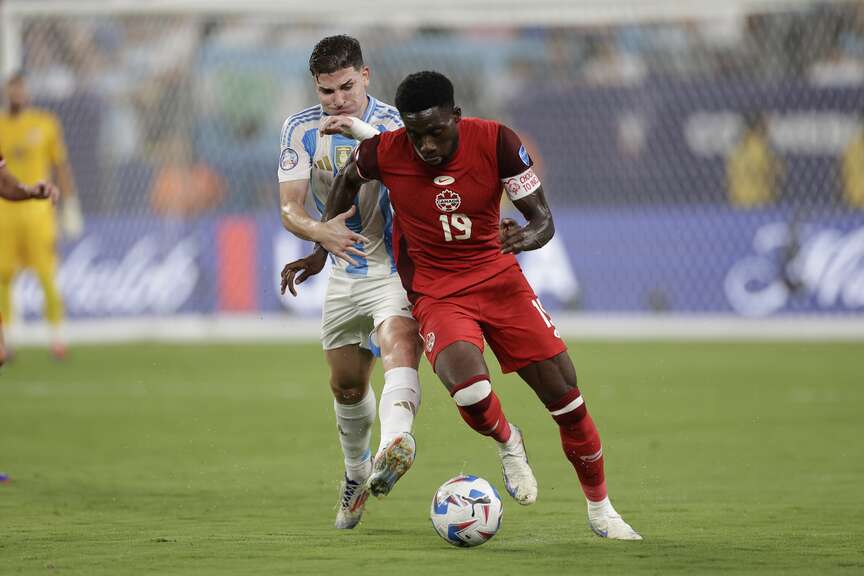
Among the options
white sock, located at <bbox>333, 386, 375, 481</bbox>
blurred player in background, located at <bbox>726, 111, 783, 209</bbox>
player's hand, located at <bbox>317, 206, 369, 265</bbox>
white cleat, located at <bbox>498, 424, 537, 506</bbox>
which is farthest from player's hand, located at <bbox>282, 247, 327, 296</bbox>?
blurred player in background, located at <bbox>726, 111, 783, 209</bbox>

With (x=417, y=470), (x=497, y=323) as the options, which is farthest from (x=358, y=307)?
(x=417, y=470)

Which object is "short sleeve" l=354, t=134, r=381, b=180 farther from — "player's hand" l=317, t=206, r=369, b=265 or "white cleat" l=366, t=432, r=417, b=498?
"white cleat" l=366, t=432, r=417, b=498

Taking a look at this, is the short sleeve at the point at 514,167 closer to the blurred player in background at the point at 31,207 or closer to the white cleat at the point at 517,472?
the white cleat at the point at 517,472

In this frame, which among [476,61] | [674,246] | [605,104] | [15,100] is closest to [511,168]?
[15,100]

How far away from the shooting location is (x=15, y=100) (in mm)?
14922

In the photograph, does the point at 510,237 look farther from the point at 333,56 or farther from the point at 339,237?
the point at 333,56

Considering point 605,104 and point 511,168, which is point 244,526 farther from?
point 605,104

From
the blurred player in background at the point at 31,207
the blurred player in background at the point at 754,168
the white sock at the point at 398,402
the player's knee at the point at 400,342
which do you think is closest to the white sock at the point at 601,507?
the white sock at the point at 398,402

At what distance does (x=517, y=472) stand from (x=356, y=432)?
3.56ft

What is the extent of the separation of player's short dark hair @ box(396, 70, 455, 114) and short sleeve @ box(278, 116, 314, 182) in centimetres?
99

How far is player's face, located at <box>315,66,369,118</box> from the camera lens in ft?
23.2

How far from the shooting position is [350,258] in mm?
6977

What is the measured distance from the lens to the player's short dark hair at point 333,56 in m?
6.99

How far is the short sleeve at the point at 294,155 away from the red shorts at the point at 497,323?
0.95 metres
